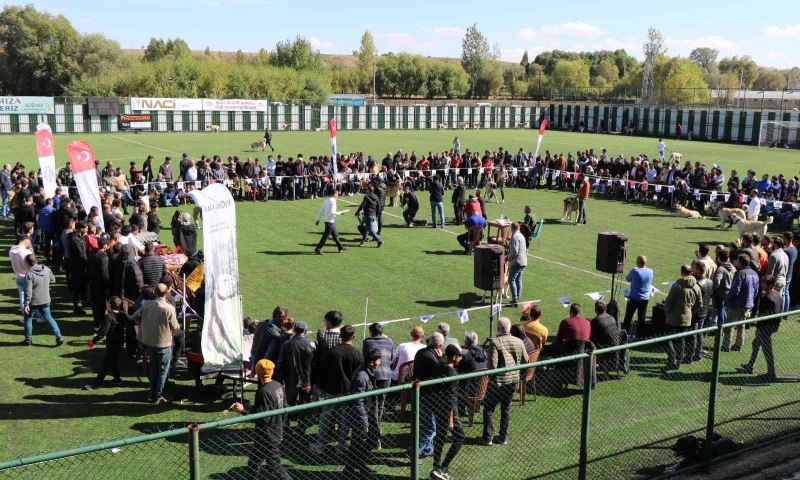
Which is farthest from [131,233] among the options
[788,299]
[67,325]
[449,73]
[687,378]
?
[449,73]

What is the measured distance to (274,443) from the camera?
6.69 meters

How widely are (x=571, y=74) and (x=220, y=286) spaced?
134316 millimetres

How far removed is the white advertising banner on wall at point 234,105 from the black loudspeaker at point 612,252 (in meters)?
55.1

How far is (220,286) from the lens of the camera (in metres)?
8.86

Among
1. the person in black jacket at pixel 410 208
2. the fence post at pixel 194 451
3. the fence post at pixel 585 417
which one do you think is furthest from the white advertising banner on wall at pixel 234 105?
the fence post at pixel 194 451

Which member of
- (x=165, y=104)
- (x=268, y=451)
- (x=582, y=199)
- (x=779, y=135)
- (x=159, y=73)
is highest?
(x=159, y=73)

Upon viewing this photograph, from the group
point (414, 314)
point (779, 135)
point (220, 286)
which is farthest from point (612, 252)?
point (779, 135)

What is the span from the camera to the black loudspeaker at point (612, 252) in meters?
12.4

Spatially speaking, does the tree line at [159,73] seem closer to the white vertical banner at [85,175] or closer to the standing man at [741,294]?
the white vertical banner at [85,175]

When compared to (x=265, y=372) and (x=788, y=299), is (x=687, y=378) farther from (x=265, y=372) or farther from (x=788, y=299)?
(x=265, y=372)

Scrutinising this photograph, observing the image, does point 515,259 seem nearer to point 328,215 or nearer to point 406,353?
point 328,215

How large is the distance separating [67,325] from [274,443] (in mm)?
7553

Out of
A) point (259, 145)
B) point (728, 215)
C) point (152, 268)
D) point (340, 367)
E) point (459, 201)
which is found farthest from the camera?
point (259, 145)

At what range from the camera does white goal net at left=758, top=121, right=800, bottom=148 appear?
54.3 m
